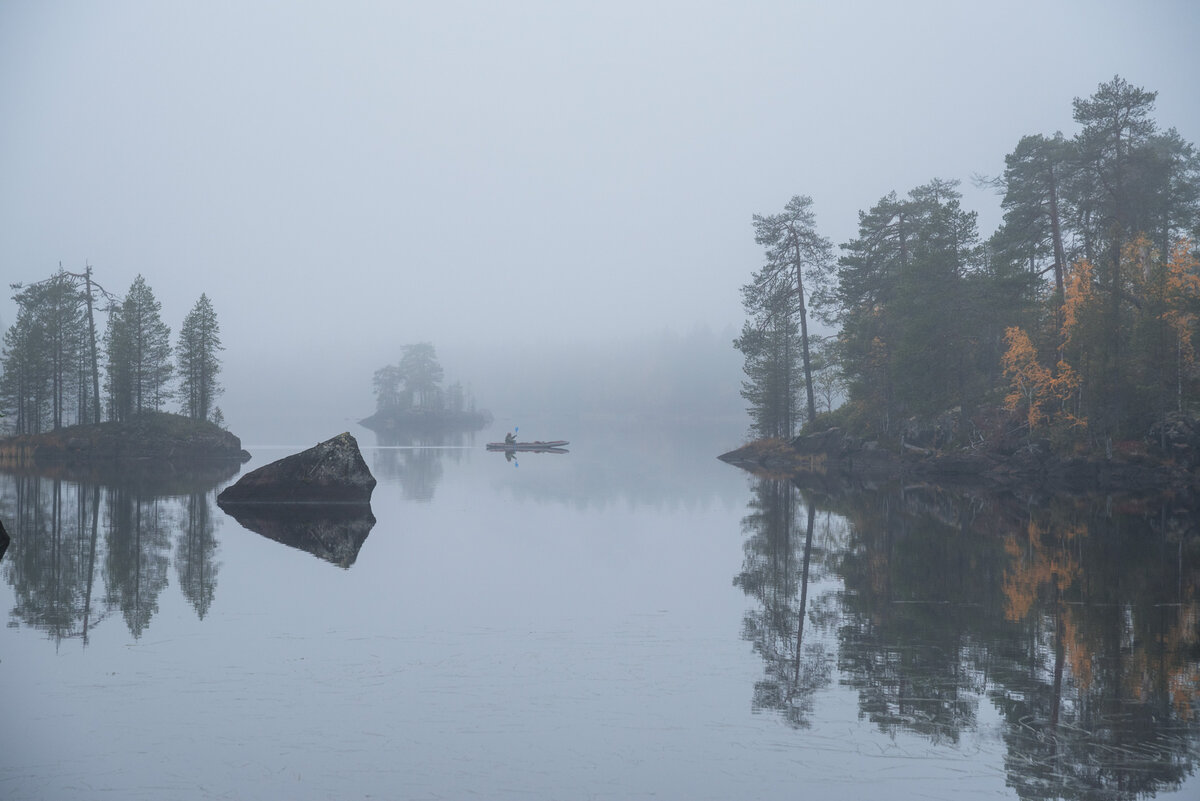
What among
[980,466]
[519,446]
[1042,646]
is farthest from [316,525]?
[519,446]

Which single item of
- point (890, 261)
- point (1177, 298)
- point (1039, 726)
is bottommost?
point (1039, 726)

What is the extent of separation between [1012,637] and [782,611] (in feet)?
11.6

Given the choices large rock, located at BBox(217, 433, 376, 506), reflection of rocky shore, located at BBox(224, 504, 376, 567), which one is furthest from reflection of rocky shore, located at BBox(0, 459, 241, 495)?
reflection of rocky shore, located at BBox(224, 504, 376, 567)

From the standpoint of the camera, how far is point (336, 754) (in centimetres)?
784

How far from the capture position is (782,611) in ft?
46.4

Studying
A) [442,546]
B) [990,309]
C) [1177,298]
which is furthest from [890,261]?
[442,546]

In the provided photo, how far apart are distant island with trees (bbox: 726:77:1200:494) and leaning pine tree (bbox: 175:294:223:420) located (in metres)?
49.0

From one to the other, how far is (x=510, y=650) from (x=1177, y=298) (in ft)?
145

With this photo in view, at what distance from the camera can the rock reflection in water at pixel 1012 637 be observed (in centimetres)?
822

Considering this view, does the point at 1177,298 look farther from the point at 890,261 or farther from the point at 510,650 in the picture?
the point at 510,650

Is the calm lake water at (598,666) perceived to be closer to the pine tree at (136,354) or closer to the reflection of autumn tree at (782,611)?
the reflection of autumn tree at (782,611)

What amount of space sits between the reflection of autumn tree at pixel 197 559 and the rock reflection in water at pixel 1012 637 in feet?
32.1

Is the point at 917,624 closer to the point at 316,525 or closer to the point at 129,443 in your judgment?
the point at 316,525

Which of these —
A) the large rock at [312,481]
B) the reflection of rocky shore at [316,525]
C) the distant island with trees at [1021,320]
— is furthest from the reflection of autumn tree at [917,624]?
the distant island with trees at [1021,320]
